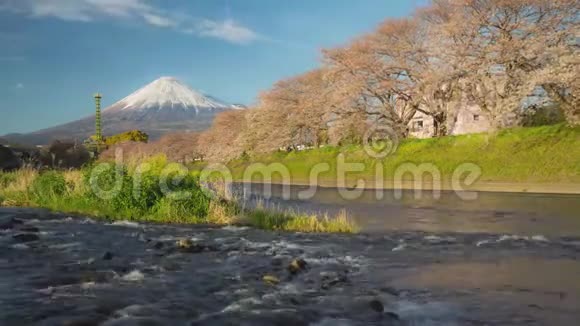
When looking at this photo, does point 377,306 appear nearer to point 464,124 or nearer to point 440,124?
point 440,124

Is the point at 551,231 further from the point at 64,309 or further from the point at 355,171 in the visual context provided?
the point at 355,171

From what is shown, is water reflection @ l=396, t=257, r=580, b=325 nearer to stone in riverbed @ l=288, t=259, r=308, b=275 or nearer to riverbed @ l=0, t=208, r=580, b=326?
riverbed @ l=0, t=208, r=580, b=326

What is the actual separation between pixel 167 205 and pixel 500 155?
23.0 m

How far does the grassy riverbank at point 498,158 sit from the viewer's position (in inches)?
1108

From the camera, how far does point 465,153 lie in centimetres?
3381

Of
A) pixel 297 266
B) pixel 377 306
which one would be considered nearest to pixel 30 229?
pixel 297 266

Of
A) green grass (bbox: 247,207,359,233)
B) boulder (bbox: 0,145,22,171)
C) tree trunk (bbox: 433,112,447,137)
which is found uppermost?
tree trunk (bbox: 433,112,447,137)

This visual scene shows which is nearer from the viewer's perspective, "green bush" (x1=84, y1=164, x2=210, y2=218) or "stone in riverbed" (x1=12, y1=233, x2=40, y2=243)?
"stone in riverbed" (x1=12, y1=233, x2=40, y2=243)

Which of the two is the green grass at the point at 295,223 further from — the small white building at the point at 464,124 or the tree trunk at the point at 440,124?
the small white building at the point at 464,124

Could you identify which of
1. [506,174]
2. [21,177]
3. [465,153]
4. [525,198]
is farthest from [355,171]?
[21,177]

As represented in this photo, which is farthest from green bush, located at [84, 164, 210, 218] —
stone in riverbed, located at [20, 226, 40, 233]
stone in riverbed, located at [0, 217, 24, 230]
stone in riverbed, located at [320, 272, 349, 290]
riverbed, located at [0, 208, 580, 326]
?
stone in riverbed, located at [320, 272, 349, 290]

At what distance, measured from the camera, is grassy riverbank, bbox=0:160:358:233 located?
15.0 metres

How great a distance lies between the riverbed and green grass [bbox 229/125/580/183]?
55.4ft

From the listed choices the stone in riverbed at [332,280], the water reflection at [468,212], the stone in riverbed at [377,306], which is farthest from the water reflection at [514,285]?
the water reflection at [468,212]
